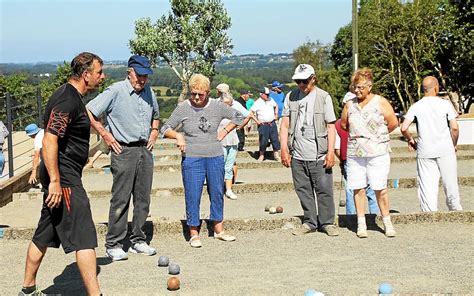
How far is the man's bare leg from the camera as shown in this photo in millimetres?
5184

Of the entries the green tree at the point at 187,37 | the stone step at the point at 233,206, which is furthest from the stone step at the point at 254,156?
the green tree at the point at 187,37

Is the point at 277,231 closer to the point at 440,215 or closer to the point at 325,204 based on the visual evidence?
the point at 325,204

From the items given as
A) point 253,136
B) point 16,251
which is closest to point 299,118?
point 16,251

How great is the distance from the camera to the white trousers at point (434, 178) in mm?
8219

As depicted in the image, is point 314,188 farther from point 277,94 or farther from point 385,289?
point 277,94

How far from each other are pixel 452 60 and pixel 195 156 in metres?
37.3

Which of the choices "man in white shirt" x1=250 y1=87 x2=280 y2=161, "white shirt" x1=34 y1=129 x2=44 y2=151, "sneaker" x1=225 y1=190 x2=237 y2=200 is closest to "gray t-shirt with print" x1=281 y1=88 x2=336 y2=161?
"sneaker" x1=225 y1=190 x2=237 y2=200

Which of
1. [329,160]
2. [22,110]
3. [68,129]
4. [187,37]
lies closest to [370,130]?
[329,160]

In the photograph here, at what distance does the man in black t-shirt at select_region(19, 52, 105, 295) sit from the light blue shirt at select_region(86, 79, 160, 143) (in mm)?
1232

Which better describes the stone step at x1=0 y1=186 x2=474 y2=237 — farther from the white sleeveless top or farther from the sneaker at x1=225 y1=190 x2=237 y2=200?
the white sleeveless top

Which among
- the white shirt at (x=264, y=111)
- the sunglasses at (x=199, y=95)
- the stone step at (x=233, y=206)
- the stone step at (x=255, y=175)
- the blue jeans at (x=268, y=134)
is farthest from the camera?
the blue jeans at (x=268, y=134)

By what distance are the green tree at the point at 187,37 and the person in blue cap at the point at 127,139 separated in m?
64.3

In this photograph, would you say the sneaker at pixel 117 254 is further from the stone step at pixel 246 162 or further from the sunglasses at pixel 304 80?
the stone step at pixel 246 162

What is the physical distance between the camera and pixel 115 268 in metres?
6.55
